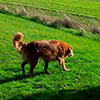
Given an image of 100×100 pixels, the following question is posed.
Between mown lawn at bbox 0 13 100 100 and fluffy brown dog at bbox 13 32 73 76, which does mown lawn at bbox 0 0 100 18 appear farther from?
fluffy brown dog at bbox 13 32 73 76

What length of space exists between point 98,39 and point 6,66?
7590 millimetres

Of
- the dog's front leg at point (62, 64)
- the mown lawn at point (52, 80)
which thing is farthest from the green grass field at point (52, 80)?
the dog's front leg at point (62, 64)

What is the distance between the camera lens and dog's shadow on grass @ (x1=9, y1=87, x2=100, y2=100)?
681cm

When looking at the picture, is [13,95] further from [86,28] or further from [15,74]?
[86,28]

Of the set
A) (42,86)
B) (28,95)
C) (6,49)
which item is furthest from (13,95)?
(6,49)

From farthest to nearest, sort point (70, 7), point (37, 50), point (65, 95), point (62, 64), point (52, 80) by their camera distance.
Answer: point (70, 7)
point (62, 64)
point (52, 80)
point (37, 50)
point (65, 95)

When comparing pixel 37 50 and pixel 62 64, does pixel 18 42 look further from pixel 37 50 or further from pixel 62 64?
pixel 62 64

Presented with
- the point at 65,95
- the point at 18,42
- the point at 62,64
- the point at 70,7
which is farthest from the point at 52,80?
the point at 70,7

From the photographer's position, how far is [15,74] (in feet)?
26.8

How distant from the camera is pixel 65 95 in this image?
6961 mm

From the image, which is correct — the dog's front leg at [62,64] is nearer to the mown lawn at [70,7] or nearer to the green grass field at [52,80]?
the green grass field at [52,80]

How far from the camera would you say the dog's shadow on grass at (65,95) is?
22.3 ft

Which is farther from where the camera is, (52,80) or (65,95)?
(52,80)

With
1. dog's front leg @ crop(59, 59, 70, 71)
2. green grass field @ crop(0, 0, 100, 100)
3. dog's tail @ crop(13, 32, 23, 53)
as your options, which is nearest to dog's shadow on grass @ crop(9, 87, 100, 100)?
green grass field @ crop(0, 0, 100, 100)
